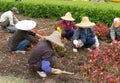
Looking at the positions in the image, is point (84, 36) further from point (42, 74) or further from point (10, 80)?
point (10, 80)

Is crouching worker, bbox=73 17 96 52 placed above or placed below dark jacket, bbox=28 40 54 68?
below

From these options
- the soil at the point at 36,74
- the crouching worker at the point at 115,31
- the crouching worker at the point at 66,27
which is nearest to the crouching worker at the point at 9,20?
the soil at the point at 36,74

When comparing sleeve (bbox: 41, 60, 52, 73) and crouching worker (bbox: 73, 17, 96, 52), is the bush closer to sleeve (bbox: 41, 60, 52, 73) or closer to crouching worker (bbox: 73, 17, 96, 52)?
crouching worker (bbox: 73, 17, 96, 52)

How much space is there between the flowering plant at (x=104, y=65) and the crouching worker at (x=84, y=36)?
386 mm

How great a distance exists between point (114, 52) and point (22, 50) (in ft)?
7.68

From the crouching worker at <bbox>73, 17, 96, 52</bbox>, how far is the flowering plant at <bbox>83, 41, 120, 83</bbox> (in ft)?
1.27

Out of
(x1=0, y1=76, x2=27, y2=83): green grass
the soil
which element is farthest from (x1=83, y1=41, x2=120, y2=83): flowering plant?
(x1=0, y1=76, x2=27, y2=83): green grass

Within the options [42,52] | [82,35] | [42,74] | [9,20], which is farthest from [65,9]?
[42,52]

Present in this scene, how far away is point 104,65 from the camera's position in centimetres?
967

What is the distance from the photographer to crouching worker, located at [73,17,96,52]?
10712 millimetres

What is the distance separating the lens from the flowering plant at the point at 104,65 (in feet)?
29.7

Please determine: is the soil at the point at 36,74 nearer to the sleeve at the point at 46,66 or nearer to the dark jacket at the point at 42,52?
the sleeve at the point at 46,66

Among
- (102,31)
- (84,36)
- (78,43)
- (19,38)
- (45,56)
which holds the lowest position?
(102,31)

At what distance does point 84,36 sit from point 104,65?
1.34 metres
